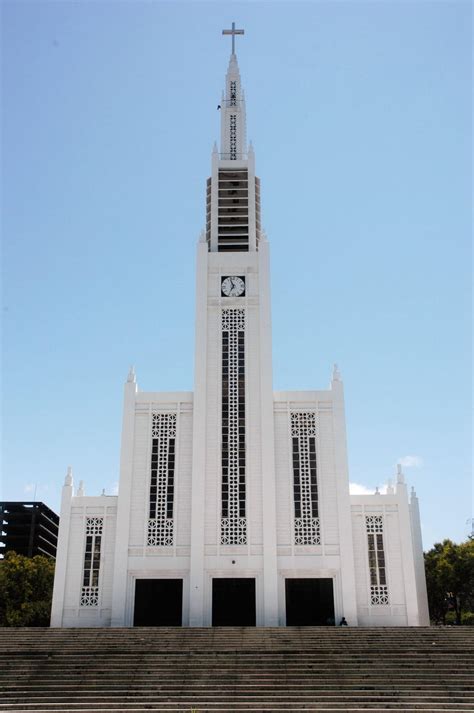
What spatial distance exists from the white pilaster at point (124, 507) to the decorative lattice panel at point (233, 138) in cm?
1343

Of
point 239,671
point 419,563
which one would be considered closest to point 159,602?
point 239,671

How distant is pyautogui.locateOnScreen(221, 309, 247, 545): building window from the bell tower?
4cm

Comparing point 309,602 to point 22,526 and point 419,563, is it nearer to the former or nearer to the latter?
point 419,563

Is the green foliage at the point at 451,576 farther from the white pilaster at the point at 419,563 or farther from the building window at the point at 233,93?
the building window at the point at 233,93

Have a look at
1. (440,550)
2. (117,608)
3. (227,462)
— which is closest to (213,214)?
(227,462)

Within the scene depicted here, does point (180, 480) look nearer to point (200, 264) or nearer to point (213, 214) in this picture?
point (200, 264)

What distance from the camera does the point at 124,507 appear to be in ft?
104

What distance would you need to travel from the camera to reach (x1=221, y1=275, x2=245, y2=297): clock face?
35.4 meters

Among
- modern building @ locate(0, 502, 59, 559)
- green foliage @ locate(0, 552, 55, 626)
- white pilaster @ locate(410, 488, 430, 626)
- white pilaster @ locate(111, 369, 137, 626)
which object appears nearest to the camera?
white pilaster @ locate(111, 369, 137, 626)

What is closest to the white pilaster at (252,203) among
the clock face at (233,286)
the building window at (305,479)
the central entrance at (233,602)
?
the clock face at (233,286)

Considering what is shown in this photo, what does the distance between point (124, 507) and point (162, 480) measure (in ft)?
6.55

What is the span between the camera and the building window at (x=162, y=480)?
31391 mm

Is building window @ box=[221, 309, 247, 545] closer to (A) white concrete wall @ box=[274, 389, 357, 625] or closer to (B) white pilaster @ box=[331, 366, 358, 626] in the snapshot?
(A) white concrete wall @ box=[274, 389, 357, 625]

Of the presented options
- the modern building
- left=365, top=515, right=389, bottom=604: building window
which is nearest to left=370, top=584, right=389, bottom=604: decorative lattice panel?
left=365, top=515, right=389, bottom=604: building window
